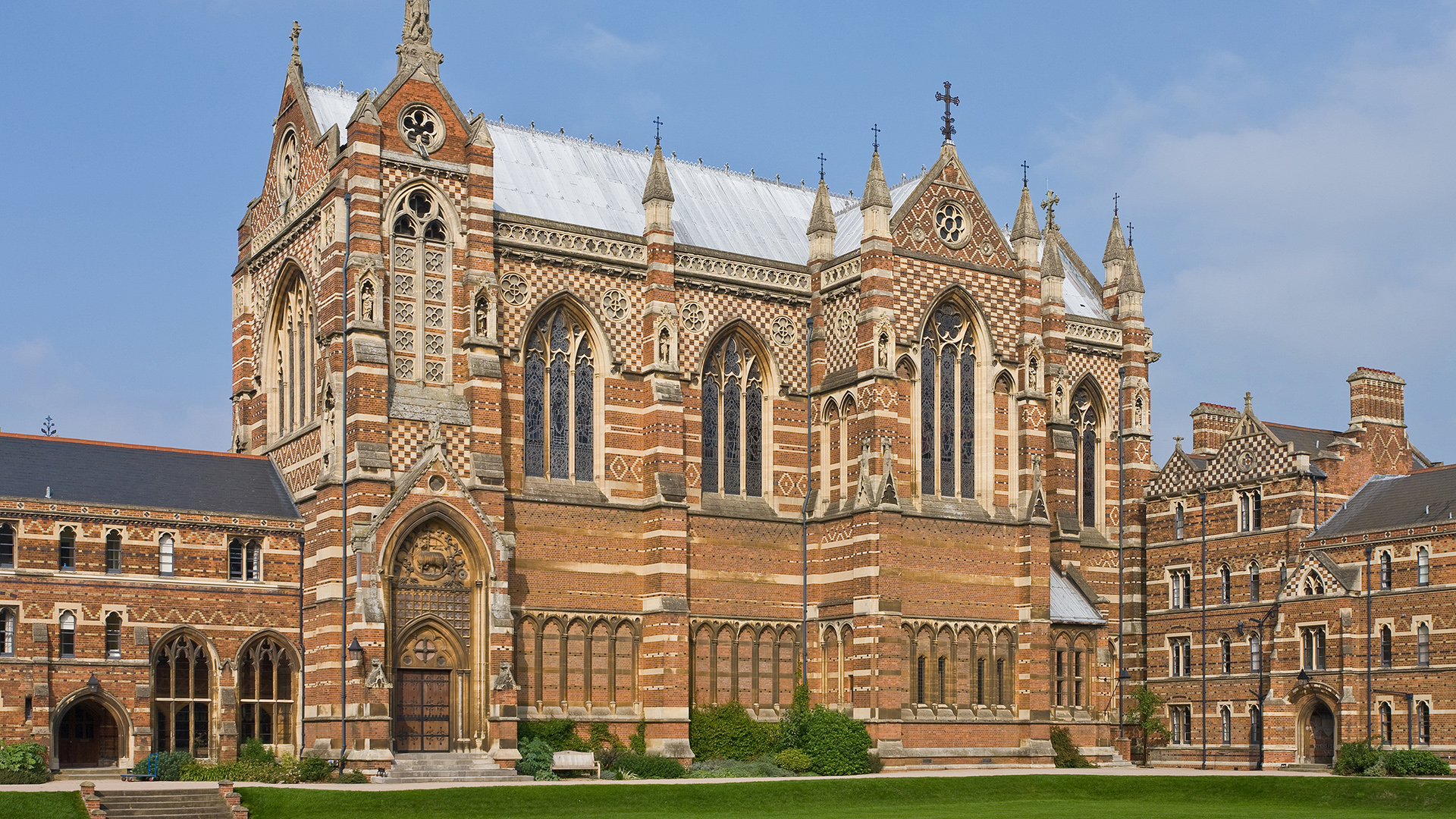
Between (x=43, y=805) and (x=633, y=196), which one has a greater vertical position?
(x=633, y=196)

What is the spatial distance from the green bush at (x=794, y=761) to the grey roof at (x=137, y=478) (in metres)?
16.7

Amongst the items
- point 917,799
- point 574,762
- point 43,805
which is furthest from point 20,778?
point 917,799

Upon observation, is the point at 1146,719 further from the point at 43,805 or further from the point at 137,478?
the point at 43,805

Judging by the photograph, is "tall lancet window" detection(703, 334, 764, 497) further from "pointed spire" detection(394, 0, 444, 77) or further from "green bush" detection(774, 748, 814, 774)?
"pointed spire" detection(394, 0, 444, 77)

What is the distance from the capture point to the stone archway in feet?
161

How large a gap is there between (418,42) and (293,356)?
10891mm

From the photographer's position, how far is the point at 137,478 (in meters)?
52.0

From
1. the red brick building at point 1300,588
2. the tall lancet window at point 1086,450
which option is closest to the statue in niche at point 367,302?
the tall lancet window at point 1086,450

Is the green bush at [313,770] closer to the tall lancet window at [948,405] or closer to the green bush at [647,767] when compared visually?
the green bush at [647,767]

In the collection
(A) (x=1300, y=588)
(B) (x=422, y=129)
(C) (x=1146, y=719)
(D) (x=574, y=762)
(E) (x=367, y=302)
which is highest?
(B) (x=422, y=129)

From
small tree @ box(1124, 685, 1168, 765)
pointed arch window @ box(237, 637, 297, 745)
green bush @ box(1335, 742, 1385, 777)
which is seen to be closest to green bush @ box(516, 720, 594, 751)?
pointed arch window @ box(237, 637, 297, 745)

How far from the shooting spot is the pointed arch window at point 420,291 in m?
52.7

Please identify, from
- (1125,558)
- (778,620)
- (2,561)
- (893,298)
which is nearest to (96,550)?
(2,561)

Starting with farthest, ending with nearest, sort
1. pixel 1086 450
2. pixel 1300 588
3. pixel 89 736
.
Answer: pixel 1086 450, pixel 1300 588, pixel 89 736
